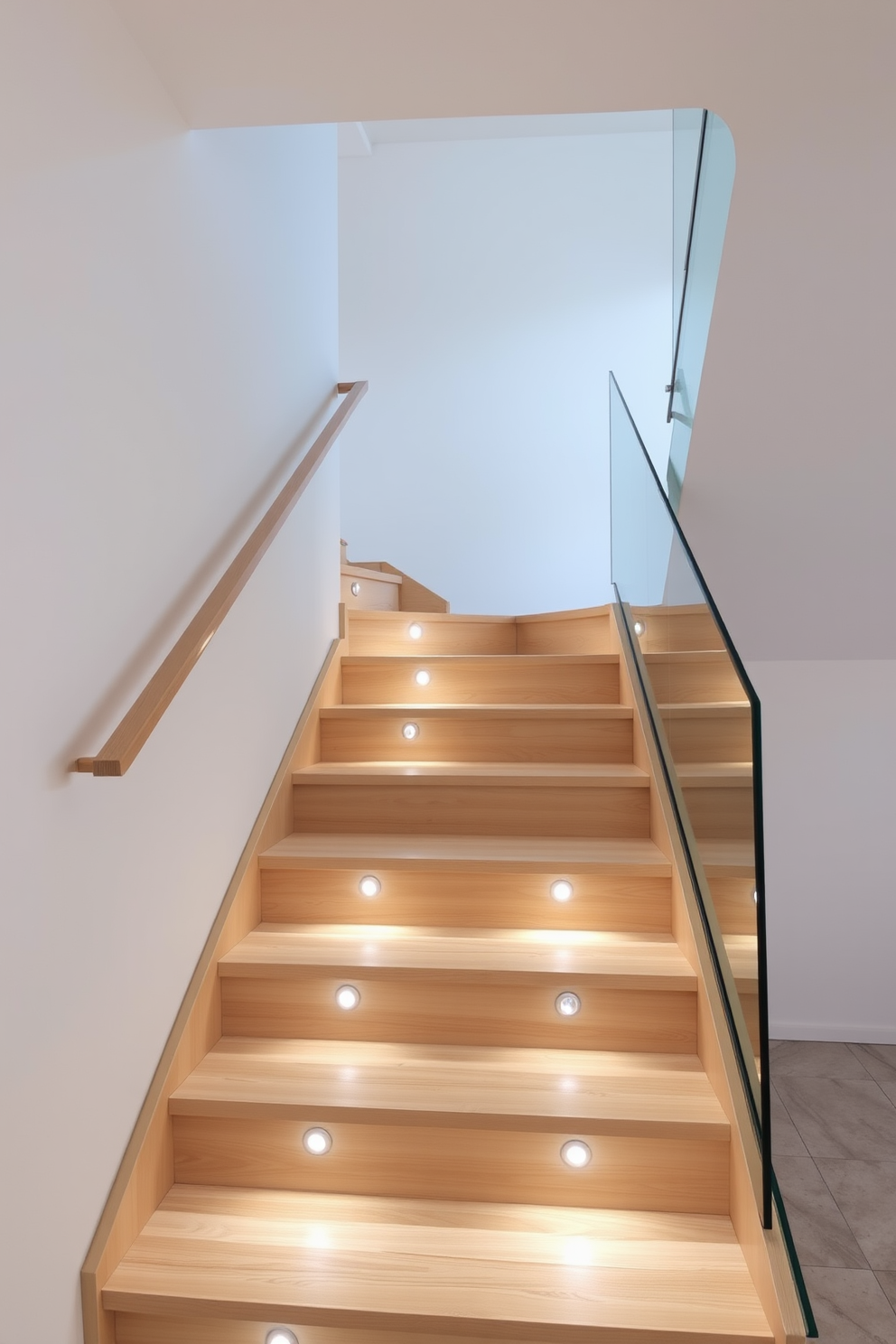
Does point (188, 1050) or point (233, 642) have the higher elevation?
point (233, 642)

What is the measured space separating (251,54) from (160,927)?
1820 mm

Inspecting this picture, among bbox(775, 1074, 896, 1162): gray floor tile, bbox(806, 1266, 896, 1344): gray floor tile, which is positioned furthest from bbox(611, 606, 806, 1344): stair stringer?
bbox(775, 1074, 896, 1162): gray floor tile

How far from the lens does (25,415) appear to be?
1444 millimetres

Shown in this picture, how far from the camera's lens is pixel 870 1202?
3.49 metres

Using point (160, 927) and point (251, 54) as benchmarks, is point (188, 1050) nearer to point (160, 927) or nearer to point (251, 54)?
point (160, 927)

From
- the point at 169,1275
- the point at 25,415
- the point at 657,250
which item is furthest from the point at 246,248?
the point at 657,250

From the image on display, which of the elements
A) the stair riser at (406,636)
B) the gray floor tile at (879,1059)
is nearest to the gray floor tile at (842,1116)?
the gray floor tile at (879,1059)

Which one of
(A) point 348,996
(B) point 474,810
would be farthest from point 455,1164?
(B) point 474,810

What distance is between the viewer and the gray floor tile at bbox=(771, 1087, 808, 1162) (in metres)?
3.90

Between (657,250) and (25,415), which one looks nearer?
(25,415)

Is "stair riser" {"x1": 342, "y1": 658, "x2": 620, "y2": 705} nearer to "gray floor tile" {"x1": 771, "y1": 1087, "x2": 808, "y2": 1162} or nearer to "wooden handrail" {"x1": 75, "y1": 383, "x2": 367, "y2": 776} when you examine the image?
"wooden handrail" {"x1": 75, "y1": 383, "x2": 367, "y2": 776}

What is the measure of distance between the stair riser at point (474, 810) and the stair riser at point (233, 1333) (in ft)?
4.68

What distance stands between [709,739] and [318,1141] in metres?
1.22

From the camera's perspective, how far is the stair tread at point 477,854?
2.50 m
